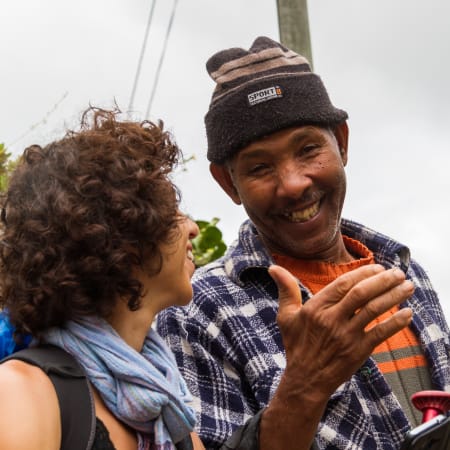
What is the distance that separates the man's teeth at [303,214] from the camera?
325cm

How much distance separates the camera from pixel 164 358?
2.49 metres

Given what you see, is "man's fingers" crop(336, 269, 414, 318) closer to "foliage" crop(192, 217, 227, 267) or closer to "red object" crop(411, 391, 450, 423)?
"red object" crop(411, 391, 450, 423)

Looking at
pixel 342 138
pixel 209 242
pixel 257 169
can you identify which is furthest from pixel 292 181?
pixel 209 242

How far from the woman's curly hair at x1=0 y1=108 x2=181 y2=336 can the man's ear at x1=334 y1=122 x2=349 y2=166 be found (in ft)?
4.01

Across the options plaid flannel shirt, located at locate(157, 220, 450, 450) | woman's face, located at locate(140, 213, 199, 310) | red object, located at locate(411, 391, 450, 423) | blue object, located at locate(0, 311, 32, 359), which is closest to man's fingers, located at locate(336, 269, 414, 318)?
red object, located at locate(411, 391, 450, 423)

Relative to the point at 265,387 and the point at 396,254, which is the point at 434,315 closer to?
the point at 396,254

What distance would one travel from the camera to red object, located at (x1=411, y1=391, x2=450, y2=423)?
2.47 meters

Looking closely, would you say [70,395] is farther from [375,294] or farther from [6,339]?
[375,294]

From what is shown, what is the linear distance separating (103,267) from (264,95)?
3.81 feet

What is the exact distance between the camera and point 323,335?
249cm

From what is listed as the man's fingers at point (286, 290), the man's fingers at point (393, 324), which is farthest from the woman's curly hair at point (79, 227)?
the man's fingers at point (393, 324)

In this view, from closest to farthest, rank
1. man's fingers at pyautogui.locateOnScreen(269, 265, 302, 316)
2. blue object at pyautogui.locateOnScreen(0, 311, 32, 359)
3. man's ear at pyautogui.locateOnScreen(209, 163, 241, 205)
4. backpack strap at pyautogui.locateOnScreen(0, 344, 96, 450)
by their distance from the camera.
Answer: backpack strap at pyautogui.locateOnScreen(0, 344, 96, 450) < blue object at pyautogui.locateOnScreen(0, 311, 32, 359) < man's fingers at pyautogui.locateOnScreen(269, 265, 302, 316) < man's ear at pyautogui.locateOnScreen(209, 163, 241, 205)

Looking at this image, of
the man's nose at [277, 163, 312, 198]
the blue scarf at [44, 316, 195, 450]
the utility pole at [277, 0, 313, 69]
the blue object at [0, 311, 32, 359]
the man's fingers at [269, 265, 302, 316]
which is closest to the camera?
the blue scarf at [44, 316, 195, 450]

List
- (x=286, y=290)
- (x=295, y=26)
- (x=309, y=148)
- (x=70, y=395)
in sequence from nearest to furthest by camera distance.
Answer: (x=70, y=395), (x=286, y=290), (x=309, y=148), (x=295, y=26)
